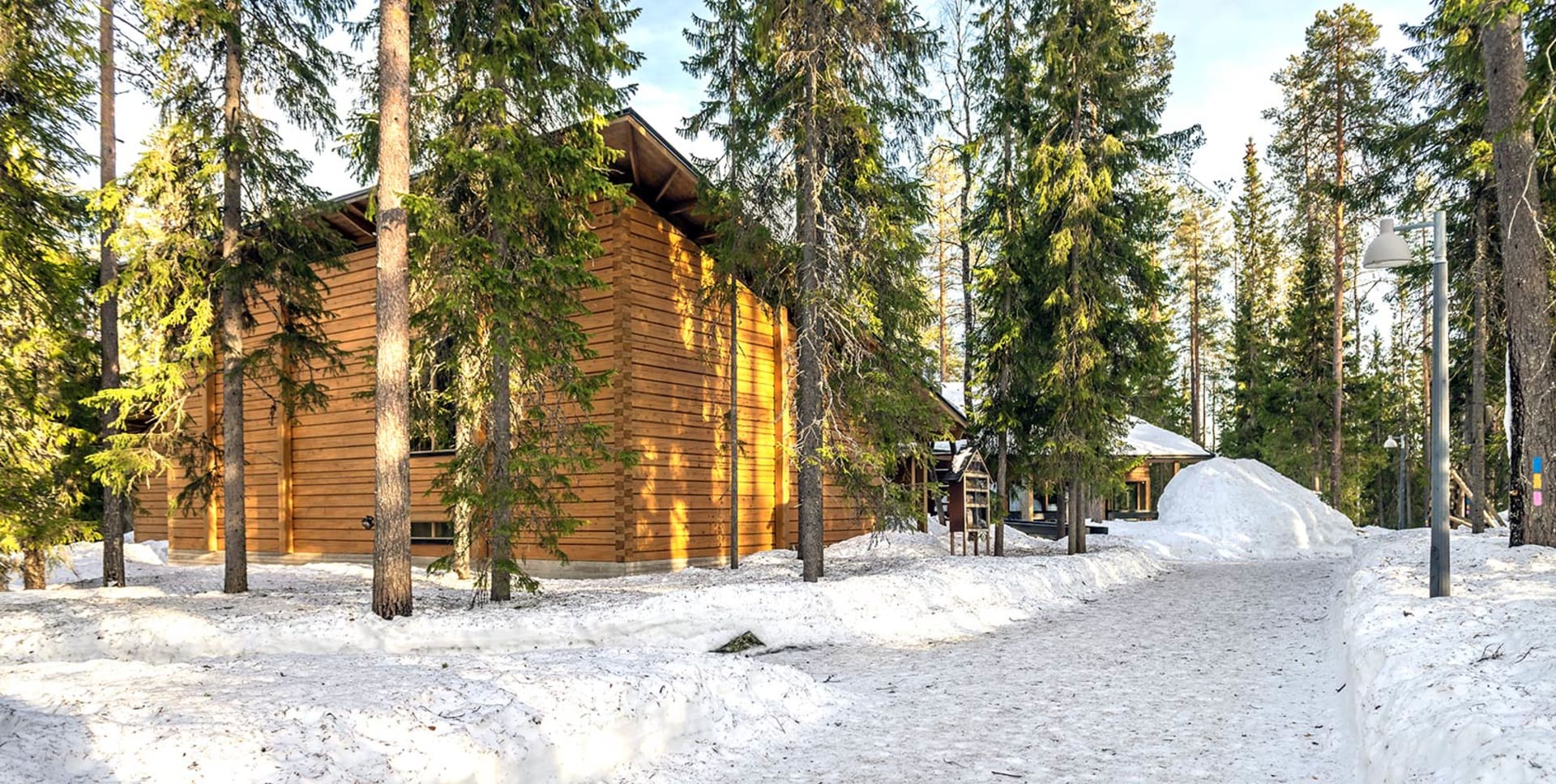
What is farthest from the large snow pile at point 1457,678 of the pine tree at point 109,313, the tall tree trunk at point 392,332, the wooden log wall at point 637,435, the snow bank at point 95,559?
the snow bank at point 95,559

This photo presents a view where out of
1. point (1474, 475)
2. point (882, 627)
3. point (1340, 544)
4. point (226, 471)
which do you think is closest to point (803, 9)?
point (882, 627)

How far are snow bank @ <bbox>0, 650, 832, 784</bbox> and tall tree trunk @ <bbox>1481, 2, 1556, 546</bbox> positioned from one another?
1174cm

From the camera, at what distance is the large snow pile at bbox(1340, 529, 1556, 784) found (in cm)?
435

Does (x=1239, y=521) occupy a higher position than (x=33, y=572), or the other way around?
(x=33, y=572)

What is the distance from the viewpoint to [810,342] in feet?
45.9

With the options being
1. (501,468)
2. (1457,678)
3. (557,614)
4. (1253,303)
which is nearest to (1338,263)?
(1253,303)

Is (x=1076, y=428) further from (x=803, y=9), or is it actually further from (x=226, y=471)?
(x=226, y=471)

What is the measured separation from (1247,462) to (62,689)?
3383 centimetres

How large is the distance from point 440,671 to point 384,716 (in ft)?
5.13

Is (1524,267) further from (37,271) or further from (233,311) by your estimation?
(37,271)

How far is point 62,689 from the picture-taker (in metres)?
5.78

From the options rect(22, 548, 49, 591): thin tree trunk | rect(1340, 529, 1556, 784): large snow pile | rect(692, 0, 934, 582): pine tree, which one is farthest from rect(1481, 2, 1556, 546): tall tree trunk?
rect(22, 548, 49, 591): thin tree trunk

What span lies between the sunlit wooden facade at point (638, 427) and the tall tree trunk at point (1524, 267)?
32.5 ft

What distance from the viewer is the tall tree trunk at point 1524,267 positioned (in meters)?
12.6
